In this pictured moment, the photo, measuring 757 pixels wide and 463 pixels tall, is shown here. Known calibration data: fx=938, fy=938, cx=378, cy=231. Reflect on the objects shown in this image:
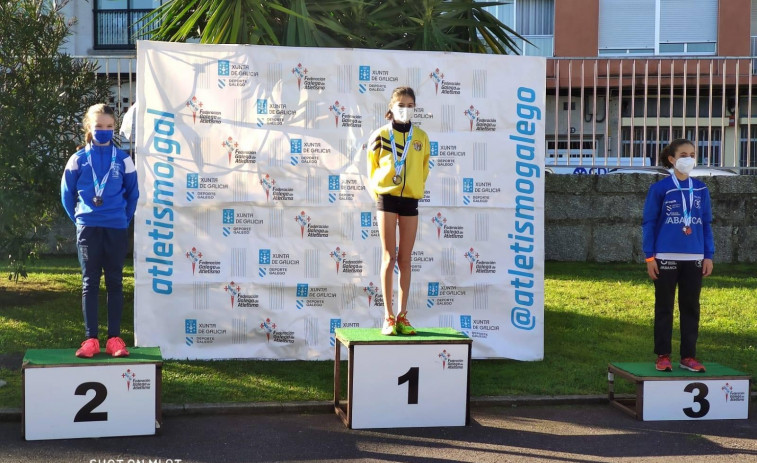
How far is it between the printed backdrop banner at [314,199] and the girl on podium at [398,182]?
1.44m

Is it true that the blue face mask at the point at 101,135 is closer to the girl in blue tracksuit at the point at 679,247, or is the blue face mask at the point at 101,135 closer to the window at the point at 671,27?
the girl in blue tracksuit at the point at 679,247

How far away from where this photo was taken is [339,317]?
8.16 m

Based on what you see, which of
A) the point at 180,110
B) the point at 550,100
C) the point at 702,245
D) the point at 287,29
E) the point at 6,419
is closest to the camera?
the point at 6,419

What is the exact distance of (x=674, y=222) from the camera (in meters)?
6.81

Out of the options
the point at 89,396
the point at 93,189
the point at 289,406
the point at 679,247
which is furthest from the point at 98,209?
the point at 679,247

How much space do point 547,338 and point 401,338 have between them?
3162 millimetres

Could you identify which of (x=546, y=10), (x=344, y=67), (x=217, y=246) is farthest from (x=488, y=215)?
(x=546, y=10)

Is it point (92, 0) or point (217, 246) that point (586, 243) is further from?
point (92, 0)

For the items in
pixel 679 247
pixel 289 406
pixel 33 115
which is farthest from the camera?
pixel 33 115

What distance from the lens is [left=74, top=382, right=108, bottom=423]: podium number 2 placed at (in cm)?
583

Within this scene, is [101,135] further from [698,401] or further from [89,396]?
[698,401]

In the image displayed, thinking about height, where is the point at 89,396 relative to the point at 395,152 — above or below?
below

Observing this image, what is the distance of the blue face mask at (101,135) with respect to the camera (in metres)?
6.30

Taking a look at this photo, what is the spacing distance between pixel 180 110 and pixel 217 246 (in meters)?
1.19
